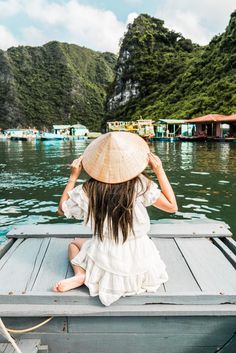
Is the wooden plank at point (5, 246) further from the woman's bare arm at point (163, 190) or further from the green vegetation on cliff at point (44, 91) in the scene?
the green vegetation on cliff at point (44, 91)

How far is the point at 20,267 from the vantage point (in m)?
2.93

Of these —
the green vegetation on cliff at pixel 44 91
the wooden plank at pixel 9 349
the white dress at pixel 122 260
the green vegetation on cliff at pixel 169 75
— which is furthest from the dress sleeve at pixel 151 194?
the green vegetation on cliff at pixel 44 91

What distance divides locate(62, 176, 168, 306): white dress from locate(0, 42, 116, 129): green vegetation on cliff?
119m

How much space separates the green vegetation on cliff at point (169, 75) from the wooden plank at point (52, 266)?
40.9m

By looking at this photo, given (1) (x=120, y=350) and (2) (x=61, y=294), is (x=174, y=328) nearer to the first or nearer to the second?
(1) (x=120, y=350)

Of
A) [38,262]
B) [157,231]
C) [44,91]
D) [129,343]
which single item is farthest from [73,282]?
[44,91]

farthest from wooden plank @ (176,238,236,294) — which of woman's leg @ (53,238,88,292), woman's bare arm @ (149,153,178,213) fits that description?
woman's leg @ (53,238,88,292)

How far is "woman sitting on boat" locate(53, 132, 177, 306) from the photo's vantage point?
2299mm

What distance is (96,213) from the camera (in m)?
2.40

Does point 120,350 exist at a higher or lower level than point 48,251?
lower

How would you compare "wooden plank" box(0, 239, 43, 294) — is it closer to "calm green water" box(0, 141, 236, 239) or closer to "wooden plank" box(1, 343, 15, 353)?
"wooden plank" box(1, 343, 15, 353)

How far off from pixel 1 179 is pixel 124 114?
59248 mm

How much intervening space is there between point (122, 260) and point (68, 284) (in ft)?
1.39

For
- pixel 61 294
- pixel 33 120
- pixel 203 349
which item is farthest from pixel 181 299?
pixel 33 120
